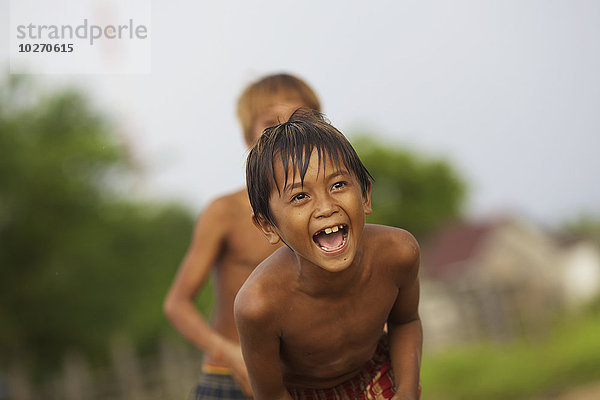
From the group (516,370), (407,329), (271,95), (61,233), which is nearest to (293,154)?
(407,329)

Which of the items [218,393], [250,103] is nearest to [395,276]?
[250,103]

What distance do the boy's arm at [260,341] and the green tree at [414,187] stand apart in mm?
23387

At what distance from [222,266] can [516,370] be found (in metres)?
8.52

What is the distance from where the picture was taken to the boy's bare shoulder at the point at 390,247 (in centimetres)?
159

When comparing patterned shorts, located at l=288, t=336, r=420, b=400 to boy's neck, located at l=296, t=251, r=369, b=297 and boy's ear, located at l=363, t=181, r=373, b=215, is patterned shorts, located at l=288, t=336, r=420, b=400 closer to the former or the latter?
boy's neck, located at l=296, t=251, r=369, b=297

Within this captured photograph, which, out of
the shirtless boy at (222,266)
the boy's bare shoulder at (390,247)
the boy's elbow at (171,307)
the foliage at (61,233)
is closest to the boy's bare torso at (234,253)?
the shirtless boy at (222,266)

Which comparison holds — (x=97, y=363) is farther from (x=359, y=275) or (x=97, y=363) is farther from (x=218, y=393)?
(x=359, y=275)

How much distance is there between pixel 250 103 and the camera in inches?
97.9

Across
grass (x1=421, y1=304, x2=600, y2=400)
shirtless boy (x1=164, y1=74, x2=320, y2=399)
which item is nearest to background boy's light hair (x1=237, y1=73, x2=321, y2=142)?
shirtless boy (x1=164, y1=74, x2=320, y2=399)

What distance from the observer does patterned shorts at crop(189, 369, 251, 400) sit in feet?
8.71

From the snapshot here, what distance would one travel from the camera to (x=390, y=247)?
1605mm

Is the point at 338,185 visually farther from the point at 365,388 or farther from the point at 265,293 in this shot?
the point at 365,388

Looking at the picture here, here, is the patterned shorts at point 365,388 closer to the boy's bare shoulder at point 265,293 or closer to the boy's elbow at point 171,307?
the boy's bare shoulder at point 265,293

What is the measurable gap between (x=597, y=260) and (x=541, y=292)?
1.89m
